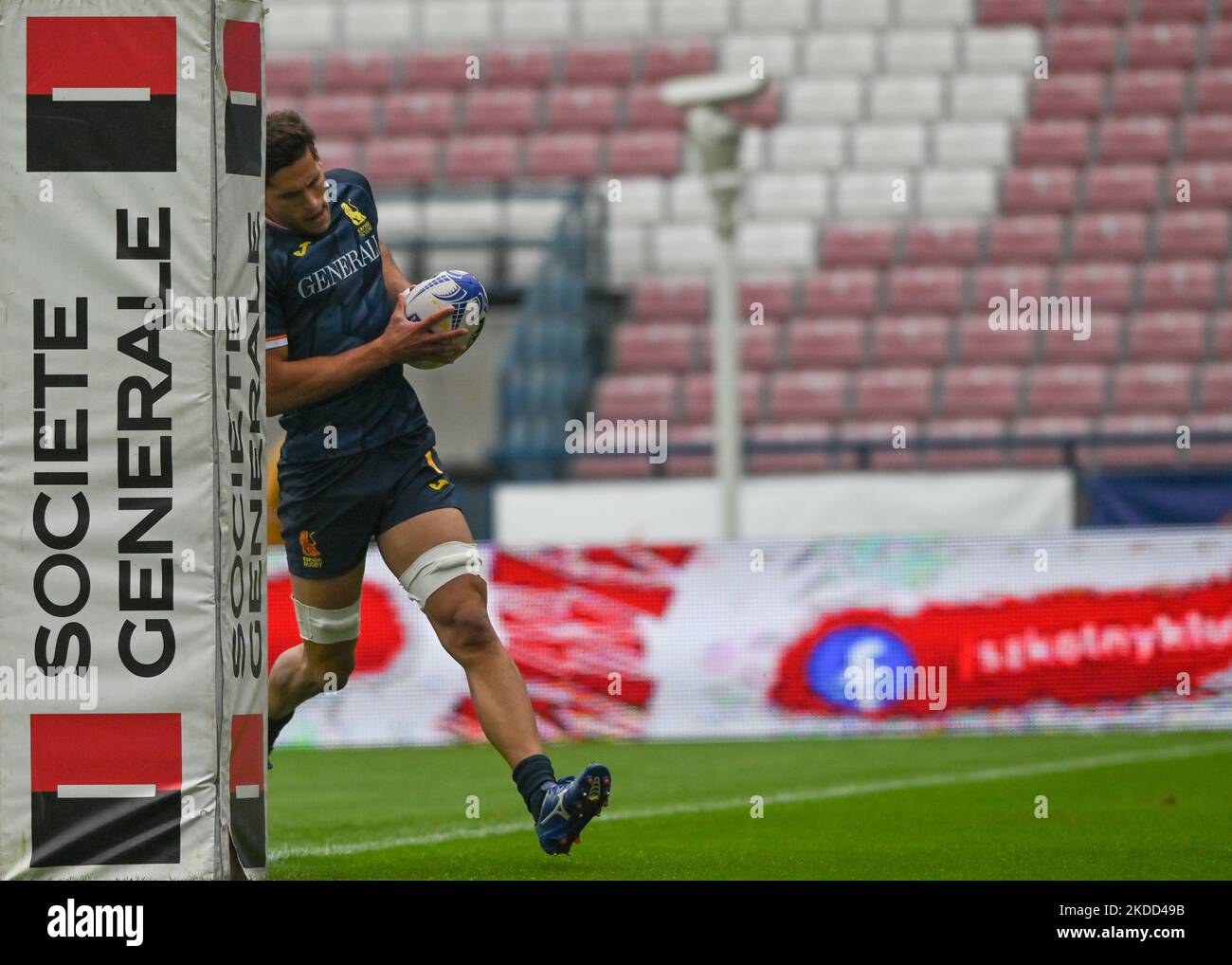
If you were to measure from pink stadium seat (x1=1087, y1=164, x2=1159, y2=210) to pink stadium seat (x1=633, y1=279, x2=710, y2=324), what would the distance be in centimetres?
396

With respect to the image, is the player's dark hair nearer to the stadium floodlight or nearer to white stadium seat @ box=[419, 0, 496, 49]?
the stadium floodlight

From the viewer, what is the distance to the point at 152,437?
5301 millimetres

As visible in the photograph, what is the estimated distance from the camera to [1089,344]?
18031 millimetres

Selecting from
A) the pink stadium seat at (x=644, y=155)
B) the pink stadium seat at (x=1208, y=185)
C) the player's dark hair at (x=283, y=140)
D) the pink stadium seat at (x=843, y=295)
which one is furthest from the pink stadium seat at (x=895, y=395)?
the player's dark hair at (x=283, y=140)

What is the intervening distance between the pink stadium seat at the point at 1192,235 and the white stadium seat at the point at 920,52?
11.0 ft

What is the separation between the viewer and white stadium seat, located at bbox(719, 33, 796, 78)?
21516 millimetres

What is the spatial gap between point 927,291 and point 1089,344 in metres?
1.63

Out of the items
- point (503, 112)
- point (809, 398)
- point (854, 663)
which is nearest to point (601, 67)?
point (503, 112)

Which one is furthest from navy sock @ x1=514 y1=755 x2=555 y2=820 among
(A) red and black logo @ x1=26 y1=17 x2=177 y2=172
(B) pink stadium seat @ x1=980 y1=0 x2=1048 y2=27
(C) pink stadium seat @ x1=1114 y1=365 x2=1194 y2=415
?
(B) pink stadium seat @ x1=980 y1=0 x2=1048 y2=27

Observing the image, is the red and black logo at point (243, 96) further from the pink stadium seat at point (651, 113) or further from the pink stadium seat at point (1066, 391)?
the pink stadium seat at point (651, 113)

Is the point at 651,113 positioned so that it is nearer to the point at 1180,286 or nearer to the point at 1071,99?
the point at 1071,99
